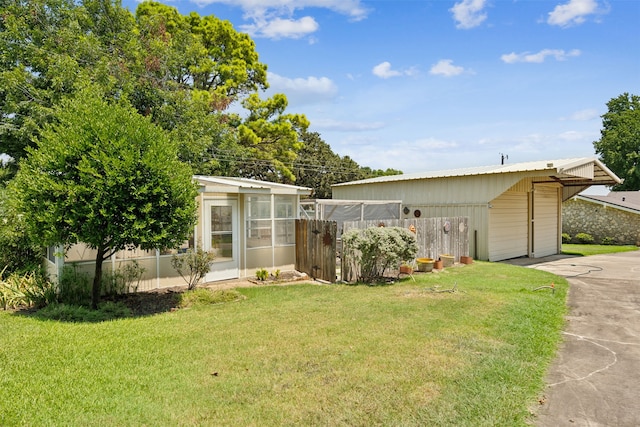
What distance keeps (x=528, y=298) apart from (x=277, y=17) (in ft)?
37.3

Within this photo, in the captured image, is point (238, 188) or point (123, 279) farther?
point (238, 188)

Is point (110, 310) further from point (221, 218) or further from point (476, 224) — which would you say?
point (476, 224)

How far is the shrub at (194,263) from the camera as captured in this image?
8.18 meters

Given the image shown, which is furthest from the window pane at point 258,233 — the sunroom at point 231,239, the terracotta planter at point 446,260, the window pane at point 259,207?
the terracotta planter at point 446,260

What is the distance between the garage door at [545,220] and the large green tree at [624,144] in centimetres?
2164

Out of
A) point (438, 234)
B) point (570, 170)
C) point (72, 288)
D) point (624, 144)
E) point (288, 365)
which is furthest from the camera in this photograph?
point (624, 144)

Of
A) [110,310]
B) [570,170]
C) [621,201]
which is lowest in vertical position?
[110,310]

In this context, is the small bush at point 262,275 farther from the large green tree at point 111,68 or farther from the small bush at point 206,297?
the large green tree at point 111,68

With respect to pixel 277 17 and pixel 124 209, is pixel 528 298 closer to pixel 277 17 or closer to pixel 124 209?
pixel 124 209

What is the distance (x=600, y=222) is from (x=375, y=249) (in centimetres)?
1889

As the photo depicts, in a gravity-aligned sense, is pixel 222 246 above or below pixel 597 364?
above

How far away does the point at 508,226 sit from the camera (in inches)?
576

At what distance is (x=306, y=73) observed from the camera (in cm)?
1722

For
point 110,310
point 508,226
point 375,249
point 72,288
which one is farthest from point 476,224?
point 72,288
